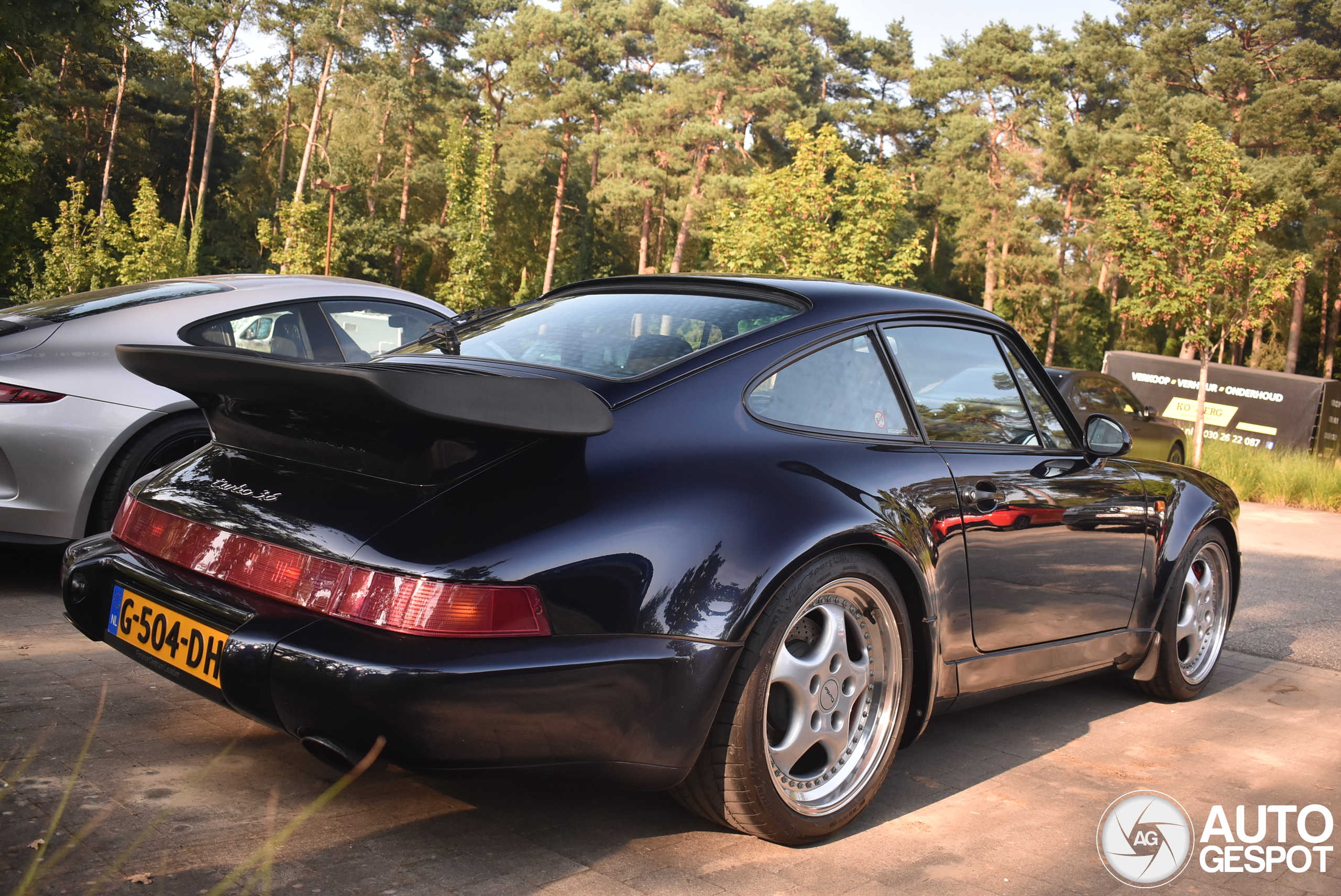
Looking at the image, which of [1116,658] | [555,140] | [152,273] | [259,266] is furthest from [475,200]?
[1116,658]

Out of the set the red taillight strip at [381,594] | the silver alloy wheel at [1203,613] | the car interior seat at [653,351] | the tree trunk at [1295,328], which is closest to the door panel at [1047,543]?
the silver alloy wheel at [1203,613]

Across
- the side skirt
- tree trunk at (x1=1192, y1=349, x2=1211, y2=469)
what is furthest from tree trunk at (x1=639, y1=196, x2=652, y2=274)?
the side skirt

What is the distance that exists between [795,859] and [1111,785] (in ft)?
4.23

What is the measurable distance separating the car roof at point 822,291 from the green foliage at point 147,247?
108ft

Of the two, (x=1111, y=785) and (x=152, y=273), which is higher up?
(x=152, y=273)

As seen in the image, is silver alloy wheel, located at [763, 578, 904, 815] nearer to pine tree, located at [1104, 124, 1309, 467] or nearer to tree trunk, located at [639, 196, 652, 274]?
pine tree, located at [1104, 124, 1309, 467]

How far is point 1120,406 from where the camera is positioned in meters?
14.7

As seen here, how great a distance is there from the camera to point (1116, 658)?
4.15 meters

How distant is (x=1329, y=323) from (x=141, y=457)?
49541mm

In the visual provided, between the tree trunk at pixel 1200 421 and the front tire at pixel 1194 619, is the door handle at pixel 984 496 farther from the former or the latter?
the tree trunk at pixel 1200 421

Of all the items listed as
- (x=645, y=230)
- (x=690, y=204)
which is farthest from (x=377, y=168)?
(x=690, y=204)

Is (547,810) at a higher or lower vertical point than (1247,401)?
lower

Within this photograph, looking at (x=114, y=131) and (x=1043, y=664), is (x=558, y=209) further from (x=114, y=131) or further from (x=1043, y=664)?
(x=1043, y=664)

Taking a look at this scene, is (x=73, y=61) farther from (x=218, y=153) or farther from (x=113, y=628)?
(x=113, y=628)
